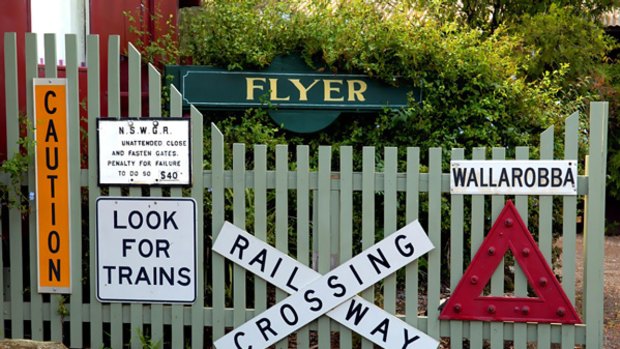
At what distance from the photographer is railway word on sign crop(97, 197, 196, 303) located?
5.50 metres

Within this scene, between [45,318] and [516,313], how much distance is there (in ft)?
9.77

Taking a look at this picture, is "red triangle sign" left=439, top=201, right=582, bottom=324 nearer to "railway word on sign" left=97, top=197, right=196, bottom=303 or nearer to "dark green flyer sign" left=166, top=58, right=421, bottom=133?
"railway word on sign" left=97, top=197, right=196, bottom=303

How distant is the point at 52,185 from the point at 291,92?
205cm

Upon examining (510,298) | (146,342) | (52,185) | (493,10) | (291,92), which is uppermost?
(493,10)

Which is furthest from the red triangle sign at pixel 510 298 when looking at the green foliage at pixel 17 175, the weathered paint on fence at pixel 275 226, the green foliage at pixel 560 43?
the green foliage at pixel 560 43

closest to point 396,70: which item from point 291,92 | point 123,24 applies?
point 291,92

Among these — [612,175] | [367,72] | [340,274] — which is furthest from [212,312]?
[612,175]

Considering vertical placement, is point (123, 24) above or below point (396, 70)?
above

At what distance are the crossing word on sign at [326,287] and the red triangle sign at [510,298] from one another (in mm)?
304

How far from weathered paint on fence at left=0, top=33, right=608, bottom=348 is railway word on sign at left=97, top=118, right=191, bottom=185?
0.20ft

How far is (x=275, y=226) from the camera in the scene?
→ 5562 millimetres

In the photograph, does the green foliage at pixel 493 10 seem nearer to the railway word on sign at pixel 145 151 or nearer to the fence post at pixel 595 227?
the fence post at pixel 595 227

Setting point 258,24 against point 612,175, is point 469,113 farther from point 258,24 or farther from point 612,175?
point 612,175

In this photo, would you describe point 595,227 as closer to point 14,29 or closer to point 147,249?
point 147,249
